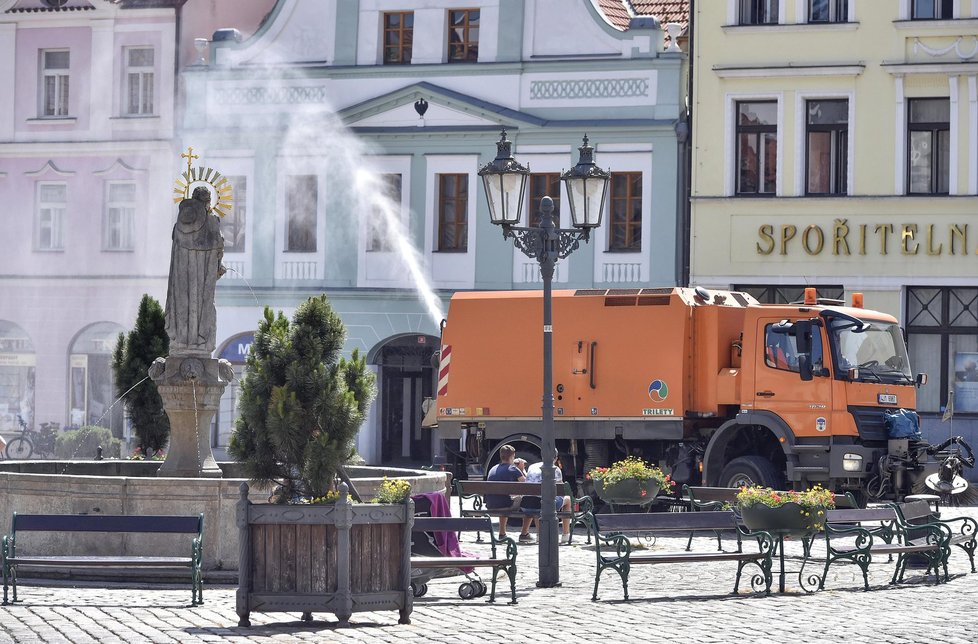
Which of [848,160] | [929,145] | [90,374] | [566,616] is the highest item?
[929,145]

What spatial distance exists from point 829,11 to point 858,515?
59.4 ft

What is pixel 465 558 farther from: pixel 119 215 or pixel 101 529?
pixel 119 215

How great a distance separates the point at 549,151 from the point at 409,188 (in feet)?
9.59

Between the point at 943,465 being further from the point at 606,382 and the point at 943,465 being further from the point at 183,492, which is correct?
the point at 183,492

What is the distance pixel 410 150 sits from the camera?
3634cm

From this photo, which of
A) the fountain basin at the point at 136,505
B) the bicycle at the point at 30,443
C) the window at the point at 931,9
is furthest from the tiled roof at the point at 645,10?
the fountain basin at the point at 136,505

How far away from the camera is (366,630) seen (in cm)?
1291

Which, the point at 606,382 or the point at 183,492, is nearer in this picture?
the point at 183,492

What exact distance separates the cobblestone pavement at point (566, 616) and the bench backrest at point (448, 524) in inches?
22.9

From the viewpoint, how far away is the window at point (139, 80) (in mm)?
39219

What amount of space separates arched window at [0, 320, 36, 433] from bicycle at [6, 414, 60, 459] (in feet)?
5.24

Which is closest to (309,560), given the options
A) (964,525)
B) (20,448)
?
(964,525)

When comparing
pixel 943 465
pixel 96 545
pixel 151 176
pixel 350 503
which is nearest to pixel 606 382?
pixel 943 465

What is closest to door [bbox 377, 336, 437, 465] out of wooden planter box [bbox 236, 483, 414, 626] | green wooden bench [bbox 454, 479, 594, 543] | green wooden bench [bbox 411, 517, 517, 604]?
green wooden bench [bbox 454, 479, 594, 543]
